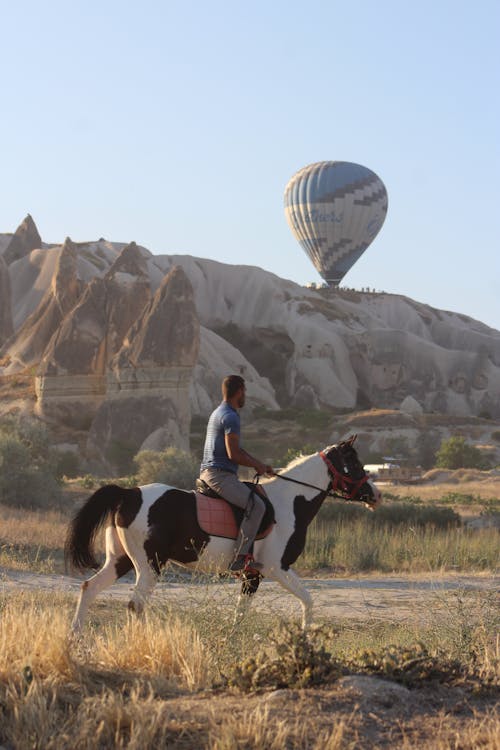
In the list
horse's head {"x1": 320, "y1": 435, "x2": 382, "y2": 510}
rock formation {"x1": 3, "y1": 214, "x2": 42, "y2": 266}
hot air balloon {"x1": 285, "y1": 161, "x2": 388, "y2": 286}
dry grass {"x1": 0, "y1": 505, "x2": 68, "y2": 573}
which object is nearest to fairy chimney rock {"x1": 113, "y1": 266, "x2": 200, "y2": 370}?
dry grass {"x1": 0, "y1": 505, "x2": 68, "y2": 573}

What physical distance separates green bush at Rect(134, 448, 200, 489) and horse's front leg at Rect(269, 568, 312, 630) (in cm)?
2029

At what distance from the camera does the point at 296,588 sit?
28.9ft

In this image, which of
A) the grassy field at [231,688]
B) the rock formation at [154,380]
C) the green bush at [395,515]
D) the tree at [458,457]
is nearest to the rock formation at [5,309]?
the rock formation at [154,380]

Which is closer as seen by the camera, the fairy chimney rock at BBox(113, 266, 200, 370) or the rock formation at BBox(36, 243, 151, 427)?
the fairy chimney rock at BBox(113, 266, 200, 370)

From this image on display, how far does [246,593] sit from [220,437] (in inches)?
48.8

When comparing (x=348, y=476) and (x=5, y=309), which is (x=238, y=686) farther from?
(x=5, y=309)

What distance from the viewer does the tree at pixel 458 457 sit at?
165 ft

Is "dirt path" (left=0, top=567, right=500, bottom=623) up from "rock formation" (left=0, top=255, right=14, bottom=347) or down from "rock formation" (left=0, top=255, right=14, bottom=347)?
down

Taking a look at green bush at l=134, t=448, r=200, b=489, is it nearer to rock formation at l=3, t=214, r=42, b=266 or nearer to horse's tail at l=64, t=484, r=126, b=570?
horse's tail at l=64, t=484, r=126, b=570

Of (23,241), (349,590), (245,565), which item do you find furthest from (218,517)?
(23,241)

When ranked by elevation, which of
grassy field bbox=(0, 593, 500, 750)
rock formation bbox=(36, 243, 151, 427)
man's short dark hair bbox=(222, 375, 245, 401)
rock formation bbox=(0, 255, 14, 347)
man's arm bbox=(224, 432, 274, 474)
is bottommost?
grassy field bbox=(0, 593, 500, 750)

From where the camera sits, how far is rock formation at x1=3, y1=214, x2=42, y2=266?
9450 cm

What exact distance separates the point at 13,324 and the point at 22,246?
18.5 metres

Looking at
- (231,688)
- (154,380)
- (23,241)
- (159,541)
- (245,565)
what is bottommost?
(231,688)
